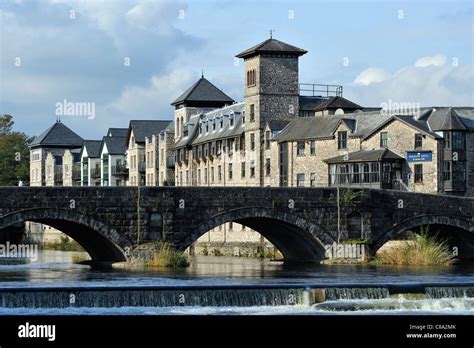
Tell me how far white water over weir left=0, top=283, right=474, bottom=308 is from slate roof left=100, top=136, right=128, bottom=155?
95.7 metres

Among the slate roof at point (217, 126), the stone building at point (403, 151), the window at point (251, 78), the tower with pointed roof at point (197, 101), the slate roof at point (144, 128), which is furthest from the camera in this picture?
the slate roof at point (144, 128)

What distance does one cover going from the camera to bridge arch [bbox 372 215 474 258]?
77.9 metres

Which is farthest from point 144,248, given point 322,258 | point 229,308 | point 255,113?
point 255,113

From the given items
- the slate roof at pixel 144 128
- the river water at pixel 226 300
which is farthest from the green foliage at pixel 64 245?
the river water at pixel 226 300

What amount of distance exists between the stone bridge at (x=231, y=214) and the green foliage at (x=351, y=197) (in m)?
0.06

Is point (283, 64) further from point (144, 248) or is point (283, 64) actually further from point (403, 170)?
point (144, 248)

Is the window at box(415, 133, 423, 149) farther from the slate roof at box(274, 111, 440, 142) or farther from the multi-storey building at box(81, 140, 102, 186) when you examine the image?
the multi-storey building at box(81, 140, 102, 186)

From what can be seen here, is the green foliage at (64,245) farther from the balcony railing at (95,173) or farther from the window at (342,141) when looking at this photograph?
the window at (342,141)

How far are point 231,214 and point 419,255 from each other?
11476mm

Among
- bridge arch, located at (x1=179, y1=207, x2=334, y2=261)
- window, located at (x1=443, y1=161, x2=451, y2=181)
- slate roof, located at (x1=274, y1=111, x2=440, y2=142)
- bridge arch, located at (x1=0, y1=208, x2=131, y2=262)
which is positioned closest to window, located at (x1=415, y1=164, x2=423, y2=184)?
window, located at (x1=443, y1=161, x2=451, y2=181)

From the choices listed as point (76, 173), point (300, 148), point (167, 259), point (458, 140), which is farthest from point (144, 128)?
point (167, 259)

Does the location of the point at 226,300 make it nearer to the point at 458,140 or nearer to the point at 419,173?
the point at 419,173

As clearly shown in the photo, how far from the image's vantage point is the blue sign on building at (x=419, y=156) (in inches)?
3615
